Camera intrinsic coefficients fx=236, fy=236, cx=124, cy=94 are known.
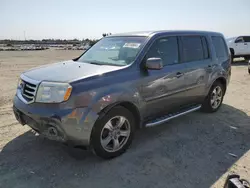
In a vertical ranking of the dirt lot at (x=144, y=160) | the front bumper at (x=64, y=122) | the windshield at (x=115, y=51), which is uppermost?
the windshield at (x=115, y=51)

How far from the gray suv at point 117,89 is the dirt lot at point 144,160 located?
1.14ft

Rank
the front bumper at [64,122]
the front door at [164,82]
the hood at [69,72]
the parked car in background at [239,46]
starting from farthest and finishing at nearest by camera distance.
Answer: the parked car in background at [239,46] → the front door at [164,82] → the hood at [69,72] → the front bumper at [64,122]

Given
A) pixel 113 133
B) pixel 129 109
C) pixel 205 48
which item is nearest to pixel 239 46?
pixel 205 48

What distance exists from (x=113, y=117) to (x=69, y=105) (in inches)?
26.7

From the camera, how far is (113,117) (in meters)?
3.27

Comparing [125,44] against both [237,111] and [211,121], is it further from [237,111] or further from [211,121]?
[237,111]

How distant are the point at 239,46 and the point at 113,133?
15.8 metres

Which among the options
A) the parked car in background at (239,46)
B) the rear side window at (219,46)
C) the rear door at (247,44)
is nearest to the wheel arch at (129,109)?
the rear side window at (219,46)

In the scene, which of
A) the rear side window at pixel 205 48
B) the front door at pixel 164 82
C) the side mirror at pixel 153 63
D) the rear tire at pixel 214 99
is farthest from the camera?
the rear tire at pixel 214 99

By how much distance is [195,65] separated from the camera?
15.0 feet

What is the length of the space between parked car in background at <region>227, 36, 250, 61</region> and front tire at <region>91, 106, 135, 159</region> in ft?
49.8

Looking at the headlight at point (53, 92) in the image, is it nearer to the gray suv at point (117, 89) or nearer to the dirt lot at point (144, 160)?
the gray suv at point (117, 89)

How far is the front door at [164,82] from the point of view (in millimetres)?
3688

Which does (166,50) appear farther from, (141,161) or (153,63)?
(141,161)
